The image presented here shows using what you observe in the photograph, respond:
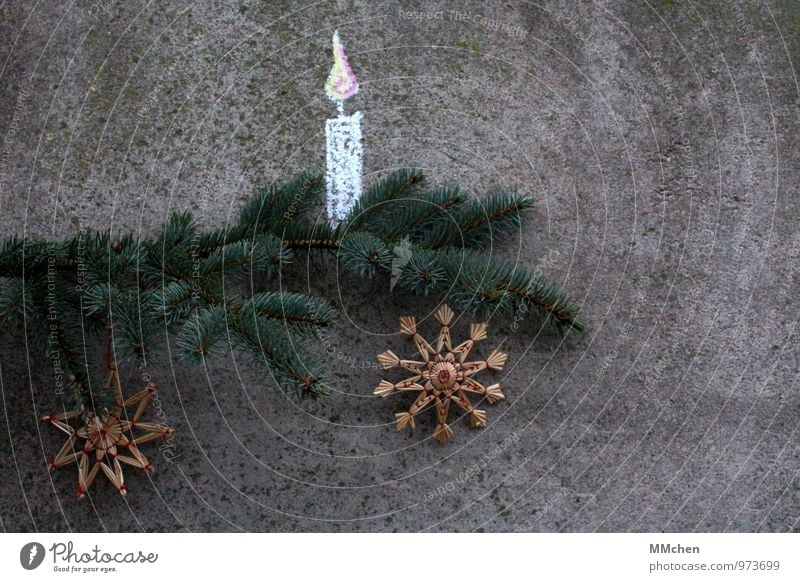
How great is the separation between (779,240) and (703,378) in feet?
0.99

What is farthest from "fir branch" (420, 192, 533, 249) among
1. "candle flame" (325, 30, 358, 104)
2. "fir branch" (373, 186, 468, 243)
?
"candle flame" (325, 30, 358, 104)

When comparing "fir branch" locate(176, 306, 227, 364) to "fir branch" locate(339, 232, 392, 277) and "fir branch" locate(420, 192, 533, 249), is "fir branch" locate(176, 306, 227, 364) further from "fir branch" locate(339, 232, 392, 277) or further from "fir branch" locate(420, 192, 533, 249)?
"fir branch" locate(420, 192, 533, 249)

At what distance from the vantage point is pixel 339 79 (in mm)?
1675

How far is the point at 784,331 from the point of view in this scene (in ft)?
5.40

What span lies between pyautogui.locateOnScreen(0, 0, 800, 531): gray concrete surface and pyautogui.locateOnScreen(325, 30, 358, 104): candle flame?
0.02 m

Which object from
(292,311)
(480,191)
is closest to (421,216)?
(480,191)

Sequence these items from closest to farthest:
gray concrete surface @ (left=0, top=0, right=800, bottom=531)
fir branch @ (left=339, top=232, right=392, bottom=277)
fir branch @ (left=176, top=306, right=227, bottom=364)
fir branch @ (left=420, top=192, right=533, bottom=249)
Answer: fir branch @ (left=176, top=306, right=227, bottom=364)
fir branch @ (left=339, top=232, right=392, bottom=277)
fir branch @ (left=420, top=192, right=533, bottom=249)
gray concrete surface @ (left=0, top=0, right=800, bottom=531)

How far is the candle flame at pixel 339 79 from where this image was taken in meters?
1.67

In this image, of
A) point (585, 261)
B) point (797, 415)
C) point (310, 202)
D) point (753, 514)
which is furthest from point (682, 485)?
point (310, 202)

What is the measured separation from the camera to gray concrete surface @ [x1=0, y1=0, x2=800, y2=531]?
1.64 metres

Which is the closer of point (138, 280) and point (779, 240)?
point (138, 280)

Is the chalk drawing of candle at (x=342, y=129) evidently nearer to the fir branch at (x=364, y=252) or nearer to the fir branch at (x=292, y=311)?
the fir branch at (x=364, y=252)

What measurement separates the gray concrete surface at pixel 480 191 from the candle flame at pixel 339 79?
0.08 ft

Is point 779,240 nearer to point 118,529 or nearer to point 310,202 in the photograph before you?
point 310,202
